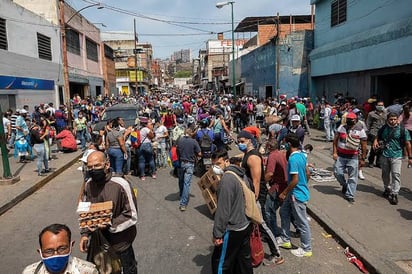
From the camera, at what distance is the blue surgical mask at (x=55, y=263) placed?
2340 millimetres

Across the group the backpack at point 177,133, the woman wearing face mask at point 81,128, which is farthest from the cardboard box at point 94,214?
the woman wearing face mask at point 81,128

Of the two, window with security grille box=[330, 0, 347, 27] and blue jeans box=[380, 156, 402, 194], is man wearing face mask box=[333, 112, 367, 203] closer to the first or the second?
blue jeans box=[380, 156, 402, 194]

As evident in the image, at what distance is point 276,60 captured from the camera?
2459 centimetres

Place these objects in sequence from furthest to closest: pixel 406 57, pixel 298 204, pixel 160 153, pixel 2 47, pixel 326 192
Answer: pixel 2 47 < pixel 406 57 < pixel 160 153 < pixel 326 192 < pixel 298 204

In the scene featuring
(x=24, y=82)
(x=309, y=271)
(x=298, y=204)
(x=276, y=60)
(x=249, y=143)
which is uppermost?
(x=276, y=60)

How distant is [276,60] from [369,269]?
2154 centimetres

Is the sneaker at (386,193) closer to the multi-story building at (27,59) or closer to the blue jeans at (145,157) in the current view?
the blue jeans at (145,157)

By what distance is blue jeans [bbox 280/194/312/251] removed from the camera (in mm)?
4777

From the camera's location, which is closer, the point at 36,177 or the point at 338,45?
the point at 36,177

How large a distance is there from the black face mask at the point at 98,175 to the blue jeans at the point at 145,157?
20.6 ft

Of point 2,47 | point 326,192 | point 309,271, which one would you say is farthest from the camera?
point 2,47

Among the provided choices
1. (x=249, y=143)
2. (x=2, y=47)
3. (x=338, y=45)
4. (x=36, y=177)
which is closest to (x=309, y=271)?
(x=249, y=143)

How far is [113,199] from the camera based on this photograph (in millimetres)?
3258

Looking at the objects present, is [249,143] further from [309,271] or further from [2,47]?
[2,47]
